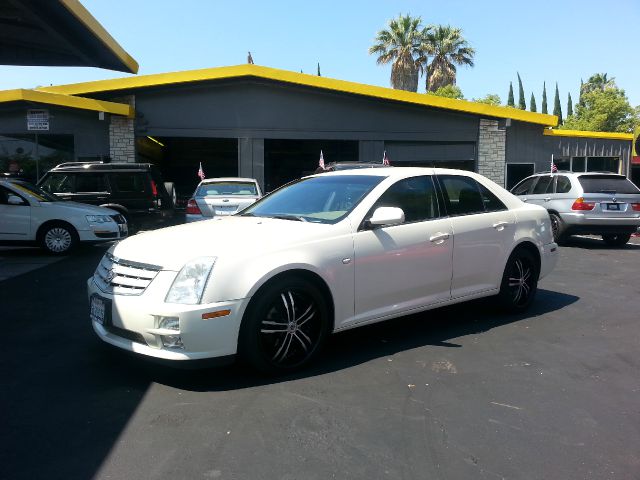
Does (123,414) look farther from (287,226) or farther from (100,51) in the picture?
(100,51)

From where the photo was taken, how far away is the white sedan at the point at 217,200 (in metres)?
10.5

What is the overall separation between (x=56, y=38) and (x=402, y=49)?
29272mm

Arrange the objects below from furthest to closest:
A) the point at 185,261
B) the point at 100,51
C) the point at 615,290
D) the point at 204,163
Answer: the point at 204,163 → the point at 100,51 → the point at 615,290 → the point at 185,261

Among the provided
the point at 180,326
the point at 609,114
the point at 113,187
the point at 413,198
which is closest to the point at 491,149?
the point at 113,187

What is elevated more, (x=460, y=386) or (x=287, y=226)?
(x=287, y=226)

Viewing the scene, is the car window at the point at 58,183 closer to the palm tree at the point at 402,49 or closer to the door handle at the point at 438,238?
the door handle at the point at 438,238

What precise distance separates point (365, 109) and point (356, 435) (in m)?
16.0

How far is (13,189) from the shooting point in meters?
10.3

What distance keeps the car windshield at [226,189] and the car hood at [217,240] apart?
640 cm

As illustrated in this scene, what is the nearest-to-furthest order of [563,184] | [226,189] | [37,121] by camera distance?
[226,189], [563,184], [37,121]

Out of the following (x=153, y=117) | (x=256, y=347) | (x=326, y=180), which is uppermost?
(x=153, y=117)

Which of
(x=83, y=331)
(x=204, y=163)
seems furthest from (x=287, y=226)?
(x=204, y=163)

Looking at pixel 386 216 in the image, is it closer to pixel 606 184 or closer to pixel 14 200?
pixel 14 200

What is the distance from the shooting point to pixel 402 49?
120ft
